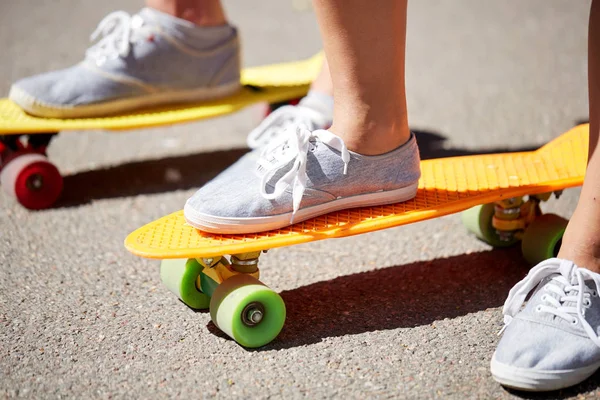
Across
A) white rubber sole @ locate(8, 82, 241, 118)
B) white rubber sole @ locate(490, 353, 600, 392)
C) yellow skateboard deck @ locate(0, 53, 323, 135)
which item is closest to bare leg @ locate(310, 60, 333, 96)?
yellow skateboard deck @ locate(0, 53, 323, 135)

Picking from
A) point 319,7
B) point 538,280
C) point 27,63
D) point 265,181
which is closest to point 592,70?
point 538,280

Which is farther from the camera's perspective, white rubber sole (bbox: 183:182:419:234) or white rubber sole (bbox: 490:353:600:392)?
white rubber sole (bbox: 183:182:419:234)

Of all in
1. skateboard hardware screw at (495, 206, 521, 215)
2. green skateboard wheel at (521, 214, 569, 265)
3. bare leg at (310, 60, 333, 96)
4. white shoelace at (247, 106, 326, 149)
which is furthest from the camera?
bare leg at (310, 60, 333, 96)

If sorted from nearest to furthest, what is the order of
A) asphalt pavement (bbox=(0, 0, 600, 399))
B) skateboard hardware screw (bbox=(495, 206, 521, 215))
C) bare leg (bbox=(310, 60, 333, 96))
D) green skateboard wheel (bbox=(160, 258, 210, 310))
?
asphalt pavement (bbox=(0, 0, 600, 399)) < green skateboard wheel (bbox=(160, 258, 210, 310)) < skateboard hardware screw (bbox=(495, 206, 521, 215)) < bare leg (bbox=(310, 60, 333, 96))

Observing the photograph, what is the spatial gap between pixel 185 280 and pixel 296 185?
0.35m

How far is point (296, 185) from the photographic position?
159 cm

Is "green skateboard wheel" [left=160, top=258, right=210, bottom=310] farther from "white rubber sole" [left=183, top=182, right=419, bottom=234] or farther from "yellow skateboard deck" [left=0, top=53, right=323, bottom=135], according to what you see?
"yellow skateboard deck" [left=0, top=53, right=323, bottom=135]

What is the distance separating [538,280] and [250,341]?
0.61m

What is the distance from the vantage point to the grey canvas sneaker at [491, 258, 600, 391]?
4.41 ft

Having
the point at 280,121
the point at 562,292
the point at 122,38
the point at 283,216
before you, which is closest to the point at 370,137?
the point at 283,216

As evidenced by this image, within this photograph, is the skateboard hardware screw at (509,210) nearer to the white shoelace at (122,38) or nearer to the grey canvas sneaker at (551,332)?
the grey canvas sneaker at (551,332)

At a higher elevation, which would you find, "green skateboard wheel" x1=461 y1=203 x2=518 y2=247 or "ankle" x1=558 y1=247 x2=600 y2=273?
"ankle" x1=558 y1=247 x2=600 y2=273

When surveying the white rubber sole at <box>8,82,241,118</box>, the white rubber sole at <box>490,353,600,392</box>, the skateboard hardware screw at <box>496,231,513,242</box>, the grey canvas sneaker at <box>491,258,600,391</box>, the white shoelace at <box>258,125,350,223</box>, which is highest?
the white shoelace at <box>258,125,350,223</box>

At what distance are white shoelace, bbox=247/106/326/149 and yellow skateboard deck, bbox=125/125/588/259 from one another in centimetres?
47
